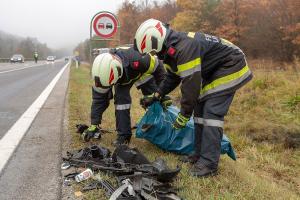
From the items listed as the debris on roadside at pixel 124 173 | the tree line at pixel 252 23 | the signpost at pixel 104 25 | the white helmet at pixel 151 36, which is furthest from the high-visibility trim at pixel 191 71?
the tree line at pixel 252 23

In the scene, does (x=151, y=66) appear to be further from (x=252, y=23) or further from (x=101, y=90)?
(x=252, y=23)

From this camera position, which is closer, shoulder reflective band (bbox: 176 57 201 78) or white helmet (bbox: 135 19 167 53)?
shoulder reflective band (bbox: 176 57 201 78)

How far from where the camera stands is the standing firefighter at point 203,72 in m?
3.83

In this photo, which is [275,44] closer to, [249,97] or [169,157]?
[249,97]

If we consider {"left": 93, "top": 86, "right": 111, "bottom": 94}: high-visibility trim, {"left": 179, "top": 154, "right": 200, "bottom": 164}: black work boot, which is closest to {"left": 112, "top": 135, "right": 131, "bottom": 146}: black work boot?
{"left": 93, "top": 86, "right": 111, "bottom": 94}: high-visibility trim

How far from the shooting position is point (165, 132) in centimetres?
475

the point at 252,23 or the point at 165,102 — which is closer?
the point at 165,102

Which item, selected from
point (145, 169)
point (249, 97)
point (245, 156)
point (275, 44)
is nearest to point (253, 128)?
point (245, 156)

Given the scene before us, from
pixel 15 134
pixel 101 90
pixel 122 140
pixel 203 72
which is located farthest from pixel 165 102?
pixel 15 134

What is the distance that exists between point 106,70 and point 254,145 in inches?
117

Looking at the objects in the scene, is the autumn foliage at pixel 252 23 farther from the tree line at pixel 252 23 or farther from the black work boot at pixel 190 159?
the black work boot at pixel 190 159

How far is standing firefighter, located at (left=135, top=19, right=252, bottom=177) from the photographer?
151 inches

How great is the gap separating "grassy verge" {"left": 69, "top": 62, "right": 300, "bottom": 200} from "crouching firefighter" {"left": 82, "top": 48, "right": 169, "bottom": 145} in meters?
0.24

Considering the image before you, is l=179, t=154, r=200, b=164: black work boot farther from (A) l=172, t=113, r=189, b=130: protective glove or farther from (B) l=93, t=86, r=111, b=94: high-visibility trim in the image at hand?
(B) l=93, t=86, r=111, b=94: high-visibility trim
